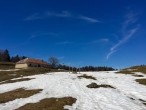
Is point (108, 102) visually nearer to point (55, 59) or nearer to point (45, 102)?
point (45, 102)

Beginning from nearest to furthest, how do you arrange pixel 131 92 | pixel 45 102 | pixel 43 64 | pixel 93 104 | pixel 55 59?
pixel 93 104, pixel 45 102, pixel 131 92, pixel 43 64, pixel 55 59

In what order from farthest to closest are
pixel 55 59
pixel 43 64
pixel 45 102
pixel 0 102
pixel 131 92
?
1. pixel 55 59
2. pixel 43 64
3. pixel 131 92
4. pixel 0 102
5. pixel 45 102

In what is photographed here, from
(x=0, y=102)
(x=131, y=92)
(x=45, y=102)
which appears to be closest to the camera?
(x=45, y=102)

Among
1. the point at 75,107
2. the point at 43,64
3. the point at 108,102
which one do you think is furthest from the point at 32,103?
the point at 43,64

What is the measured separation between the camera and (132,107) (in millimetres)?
23656

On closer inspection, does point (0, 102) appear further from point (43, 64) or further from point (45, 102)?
point (43, 64)

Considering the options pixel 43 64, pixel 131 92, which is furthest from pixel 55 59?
pixel 131 92

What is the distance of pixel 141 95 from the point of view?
31406mm

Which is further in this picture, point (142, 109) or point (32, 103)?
point (32, 103)

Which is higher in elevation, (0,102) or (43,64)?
(43,64)

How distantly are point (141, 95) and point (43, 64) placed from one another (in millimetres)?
115771

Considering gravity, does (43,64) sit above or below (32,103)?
above

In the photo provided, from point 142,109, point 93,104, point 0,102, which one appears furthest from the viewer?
point 0,102

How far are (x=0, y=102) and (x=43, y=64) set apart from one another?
373 feet
